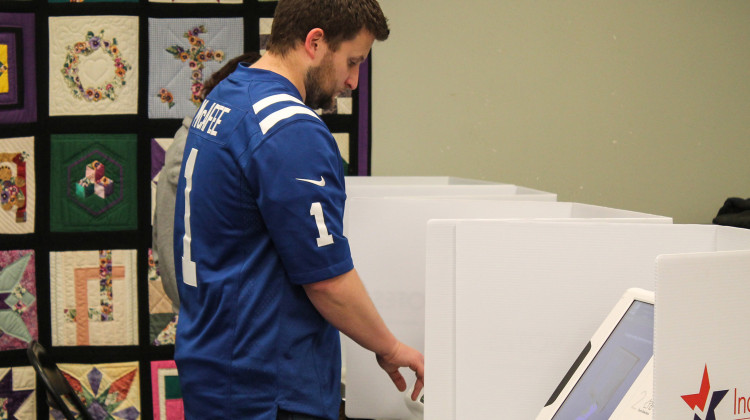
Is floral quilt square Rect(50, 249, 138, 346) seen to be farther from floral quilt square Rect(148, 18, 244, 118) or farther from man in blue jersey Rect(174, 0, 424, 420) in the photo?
man in blue jersey Rect(174, 0, 424, 420)

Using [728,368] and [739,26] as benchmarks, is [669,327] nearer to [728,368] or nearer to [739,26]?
[728,368]

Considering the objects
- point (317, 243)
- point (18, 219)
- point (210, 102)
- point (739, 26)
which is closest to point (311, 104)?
point (210, 102)

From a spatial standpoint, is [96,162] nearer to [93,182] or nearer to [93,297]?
[93,182]

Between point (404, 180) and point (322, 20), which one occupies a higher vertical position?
point (322, 20)

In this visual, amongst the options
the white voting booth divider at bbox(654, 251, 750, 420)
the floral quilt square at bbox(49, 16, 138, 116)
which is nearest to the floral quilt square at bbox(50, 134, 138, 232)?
the floral quilt square at bbox(49, 16, 138, 116)

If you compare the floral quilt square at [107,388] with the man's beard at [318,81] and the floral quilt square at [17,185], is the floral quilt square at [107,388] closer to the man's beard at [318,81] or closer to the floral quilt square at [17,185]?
the floral quilt square at [17,185]

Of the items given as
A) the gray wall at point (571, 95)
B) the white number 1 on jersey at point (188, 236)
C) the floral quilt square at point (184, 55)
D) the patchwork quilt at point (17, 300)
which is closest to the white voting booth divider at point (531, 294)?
the white number 1 on jersey at point (188, 236)

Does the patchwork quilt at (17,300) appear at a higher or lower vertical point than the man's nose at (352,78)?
lower

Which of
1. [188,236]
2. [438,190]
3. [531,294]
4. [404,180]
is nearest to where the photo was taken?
[531,294]

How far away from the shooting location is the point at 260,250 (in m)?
1.12

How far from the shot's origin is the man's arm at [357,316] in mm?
1119

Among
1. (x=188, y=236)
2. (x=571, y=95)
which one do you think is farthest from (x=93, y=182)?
(x=571, y=95)

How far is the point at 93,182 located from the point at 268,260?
150cm

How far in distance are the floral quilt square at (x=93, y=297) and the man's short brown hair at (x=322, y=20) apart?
1416mm
